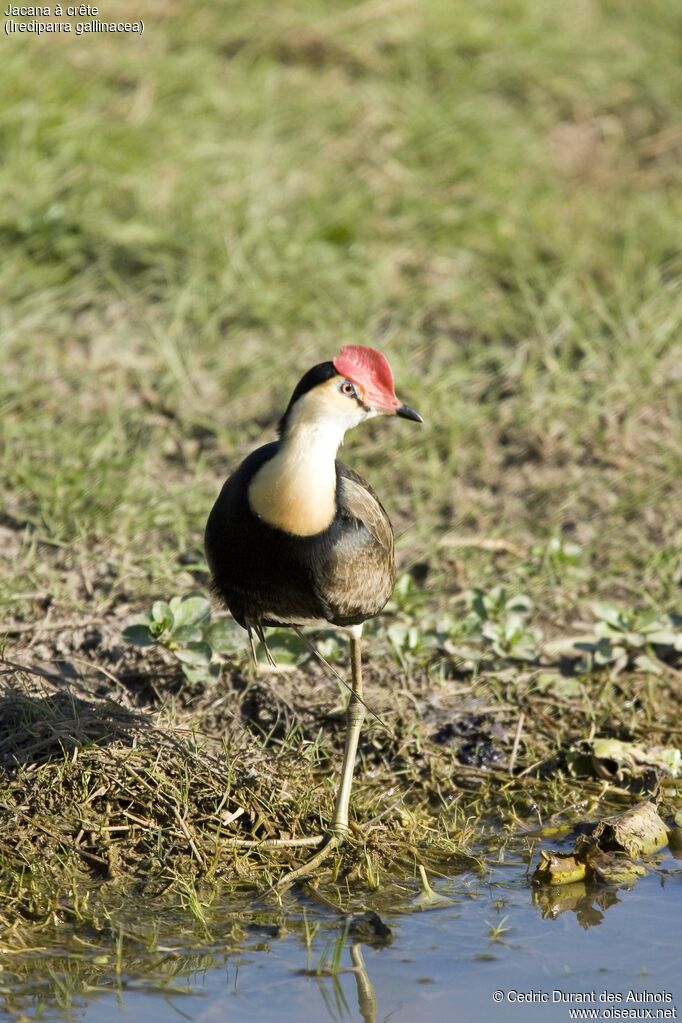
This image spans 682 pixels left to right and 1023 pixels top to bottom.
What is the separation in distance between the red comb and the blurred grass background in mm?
1356

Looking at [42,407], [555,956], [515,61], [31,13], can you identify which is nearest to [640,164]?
[515,61]

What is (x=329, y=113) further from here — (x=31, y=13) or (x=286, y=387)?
(x=286, y=387)

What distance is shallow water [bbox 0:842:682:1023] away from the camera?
3.18 meters

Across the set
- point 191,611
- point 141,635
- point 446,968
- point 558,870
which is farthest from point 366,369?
point 446,968

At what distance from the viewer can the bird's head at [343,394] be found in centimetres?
371

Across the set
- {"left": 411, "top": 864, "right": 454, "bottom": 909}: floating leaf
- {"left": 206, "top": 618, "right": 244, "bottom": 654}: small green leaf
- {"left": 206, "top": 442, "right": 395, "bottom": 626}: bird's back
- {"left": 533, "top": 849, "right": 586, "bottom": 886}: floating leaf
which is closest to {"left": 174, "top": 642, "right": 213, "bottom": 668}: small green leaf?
{"left": 206, "top": 618, "right": 244, "bottom": 654}: small green leaf

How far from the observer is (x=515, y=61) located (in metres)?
8.02

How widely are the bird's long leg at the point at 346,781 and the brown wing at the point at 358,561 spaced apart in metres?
0.17

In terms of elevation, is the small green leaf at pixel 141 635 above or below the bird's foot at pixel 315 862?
above

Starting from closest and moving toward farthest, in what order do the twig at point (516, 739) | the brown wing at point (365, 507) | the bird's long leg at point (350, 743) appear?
1. the bird's long leg at point (350, 743)
2. the brown wing at point (365, 507)
3. the twig at point (516, 739)

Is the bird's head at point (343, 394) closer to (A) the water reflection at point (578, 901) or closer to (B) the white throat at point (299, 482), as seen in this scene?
(B) the white throat at point (299, 482)

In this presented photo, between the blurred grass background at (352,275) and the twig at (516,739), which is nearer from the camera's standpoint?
the twig at (516,739)

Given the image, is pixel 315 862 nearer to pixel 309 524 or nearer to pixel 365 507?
pixel 309 524

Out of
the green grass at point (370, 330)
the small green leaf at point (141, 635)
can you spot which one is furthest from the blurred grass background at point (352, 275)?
the small green leaf at point (141, 635)
